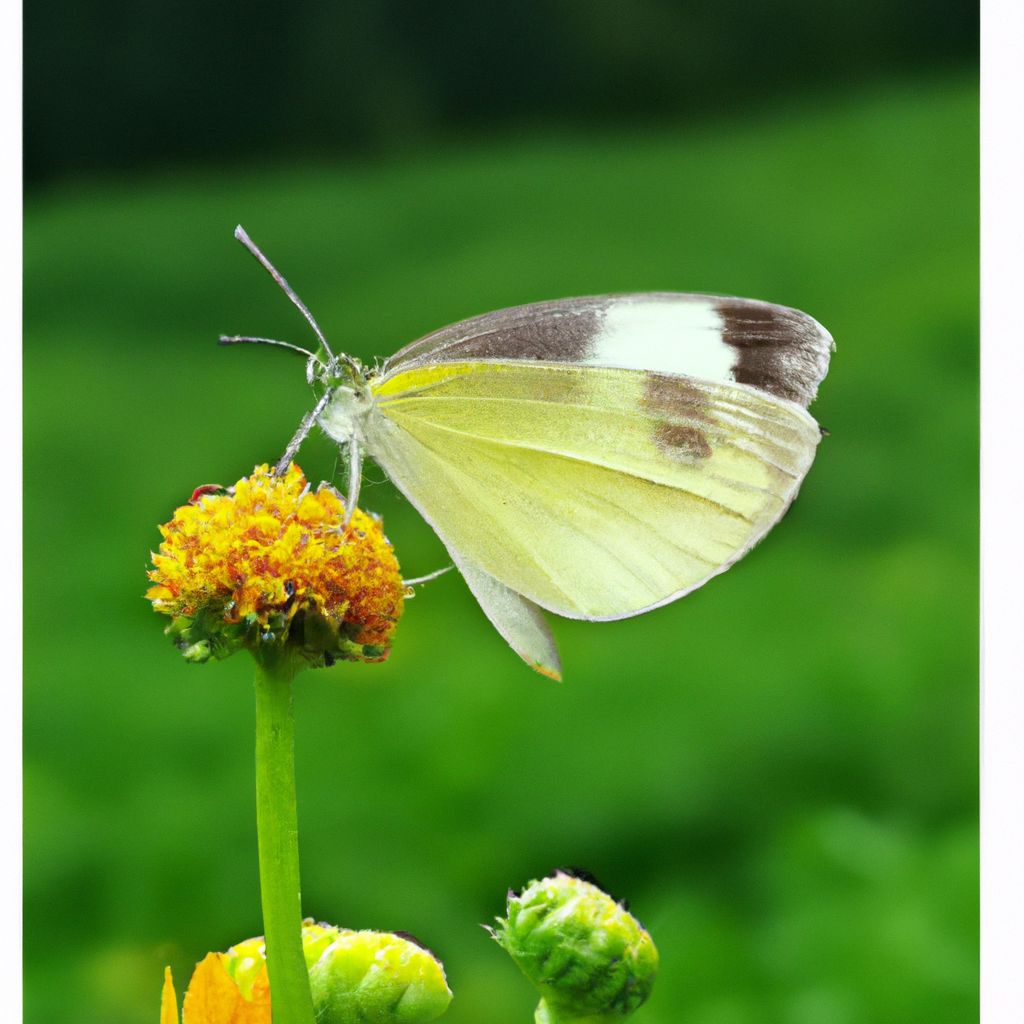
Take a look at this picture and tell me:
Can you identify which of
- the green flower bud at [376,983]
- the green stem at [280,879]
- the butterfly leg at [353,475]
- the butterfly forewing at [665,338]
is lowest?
the green flower bud at [376,983]

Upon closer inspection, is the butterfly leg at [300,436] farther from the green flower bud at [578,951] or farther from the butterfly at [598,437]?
the green flower bud at [578,951]

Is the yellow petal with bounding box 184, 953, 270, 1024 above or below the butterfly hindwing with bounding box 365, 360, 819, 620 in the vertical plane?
below

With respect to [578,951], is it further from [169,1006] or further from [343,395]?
[343,395]

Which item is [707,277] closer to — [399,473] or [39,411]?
[39,411]
